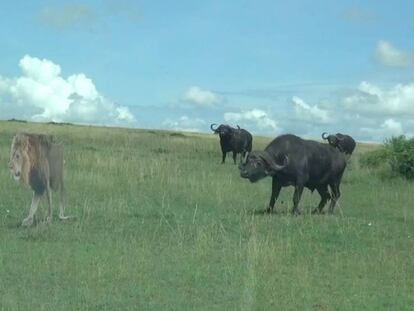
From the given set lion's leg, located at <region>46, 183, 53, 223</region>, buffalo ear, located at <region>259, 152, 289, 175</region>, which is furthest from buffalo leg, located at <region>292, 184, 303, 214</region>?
lion's leg, located at <region>46, 183, 53, 223</region>

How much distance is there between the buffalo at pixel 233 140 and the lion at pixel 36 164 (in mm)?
19865

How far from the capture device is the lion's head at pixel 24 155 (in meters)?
12.7

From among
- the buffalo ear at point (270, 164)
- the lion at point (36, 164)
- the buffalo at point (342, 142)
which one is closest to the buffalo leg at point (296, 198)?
the buffalo ear at point (270, 164)

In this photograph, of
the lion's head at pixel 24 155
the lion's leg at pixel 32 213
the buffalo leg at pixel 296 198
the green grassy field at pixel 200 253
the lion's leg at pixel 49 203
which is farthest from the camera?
the buffalo leg at pixel 296 198

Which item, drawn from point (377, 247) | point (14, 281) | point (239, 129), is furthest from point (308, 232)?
point (239, 129)

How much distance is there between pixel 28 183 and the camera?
512 inches

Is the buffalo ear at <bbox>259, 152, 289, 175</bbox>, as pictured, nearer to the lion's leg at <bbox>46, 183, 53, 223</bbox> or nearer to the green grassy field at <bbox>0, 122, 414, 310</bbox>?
the green grassy field at <bbox>0, 122, 414, 310</bbox>

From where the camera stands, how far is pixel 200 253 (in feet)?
35.9

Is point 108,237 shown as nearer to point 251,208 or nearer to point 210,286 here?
point 210,286

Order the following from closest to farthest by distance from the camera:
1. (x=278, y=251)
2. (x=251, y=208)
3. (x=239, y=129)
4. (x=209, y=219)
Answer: (x=278, y=251)
(x=209, y=219)
(x=251, y=208)
(x=239, y=129)

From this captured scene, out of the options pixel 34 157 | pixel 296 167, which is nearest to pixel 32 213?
pixel 34 157

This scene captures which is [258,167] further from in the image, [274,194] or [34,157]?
[34,157]

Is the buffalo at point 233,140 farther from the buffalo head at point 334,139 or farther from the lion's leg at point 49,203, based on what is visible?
the lion's leg at point 49,203

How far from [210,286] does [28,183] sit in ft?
16.8
